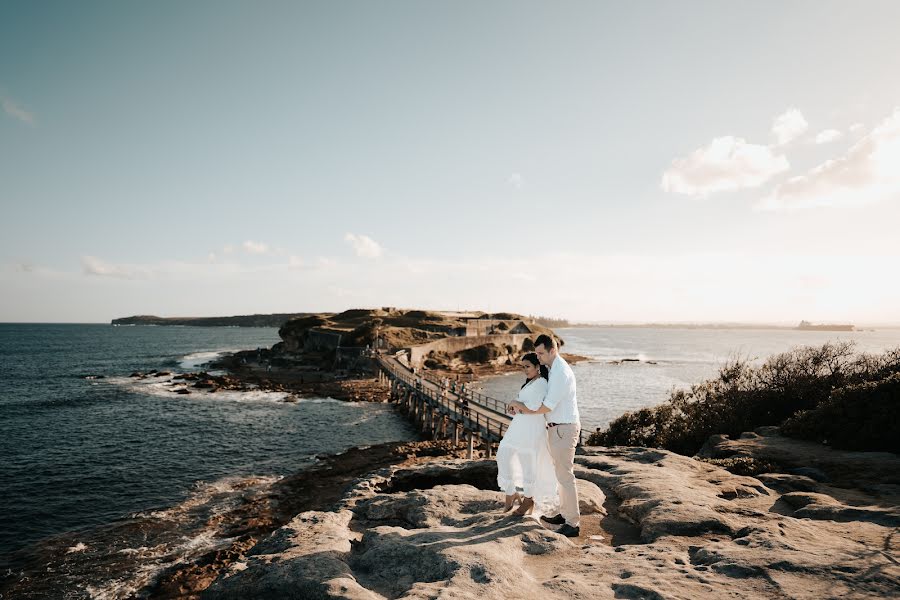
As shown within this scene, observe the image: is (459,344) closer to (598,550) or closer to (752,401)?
(752,401)

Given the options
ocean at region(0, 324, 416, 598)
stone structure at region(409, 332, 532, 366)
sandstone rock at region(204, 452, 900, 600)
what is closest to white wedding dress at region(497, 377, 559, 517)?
sandstone rock at region(204, 452, 900, 600)

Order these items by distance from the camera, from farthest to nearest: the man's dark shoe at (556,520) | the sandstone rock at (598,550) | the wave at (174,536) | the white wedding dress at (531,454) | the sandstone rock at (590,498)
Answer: the wave at (174,536)
the sandstone rock at (590,498)
the man's dark shoe at (556,520)
the white wedding dress at (531,454)
the sandstone rock at (598,550)

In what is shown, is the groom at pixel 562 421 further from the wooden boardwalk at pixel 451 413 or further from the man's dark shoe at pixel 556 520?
the wooden boardwalk at pixel 451 413

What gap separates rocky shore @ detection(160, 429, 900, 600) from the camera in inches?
194

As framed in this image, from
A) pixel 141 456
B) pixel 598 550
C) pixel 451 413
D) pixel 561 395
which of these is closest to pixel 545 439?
pixel 561 395

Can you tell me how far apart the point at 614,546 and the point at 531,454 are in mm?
1823

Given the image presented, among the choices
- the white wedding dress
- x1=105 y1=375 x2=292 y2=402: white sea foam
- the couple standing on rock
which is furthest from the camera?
x1=105 y1=375 x2=292 y2=402: white sea foam

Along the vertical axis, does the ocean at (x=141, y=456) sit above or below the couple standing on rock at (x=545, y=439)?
below

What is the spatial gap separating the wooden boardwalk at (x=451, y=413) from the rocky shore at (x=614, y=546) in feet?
45.5

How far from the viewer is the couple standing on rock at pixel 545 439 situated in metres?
6.32

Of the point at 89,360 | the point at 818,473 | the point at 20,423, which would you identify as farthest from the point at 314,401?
the point at 89,360

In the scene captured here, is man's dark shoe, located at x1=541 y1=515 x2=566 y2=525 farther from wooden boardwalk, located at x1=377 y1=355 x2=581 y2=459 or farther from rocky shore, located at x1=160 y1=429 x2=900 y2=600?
wooden boardwalk, located at x1=377 y1=355 x2=581 y2=459

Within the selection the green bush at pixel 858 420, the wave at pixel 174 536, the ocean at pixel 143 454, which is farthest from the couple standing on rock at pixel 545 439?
the ocean at pixel 143 454

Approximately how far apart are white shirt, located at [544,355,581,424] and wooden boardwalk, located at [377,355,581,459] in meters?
16.1
